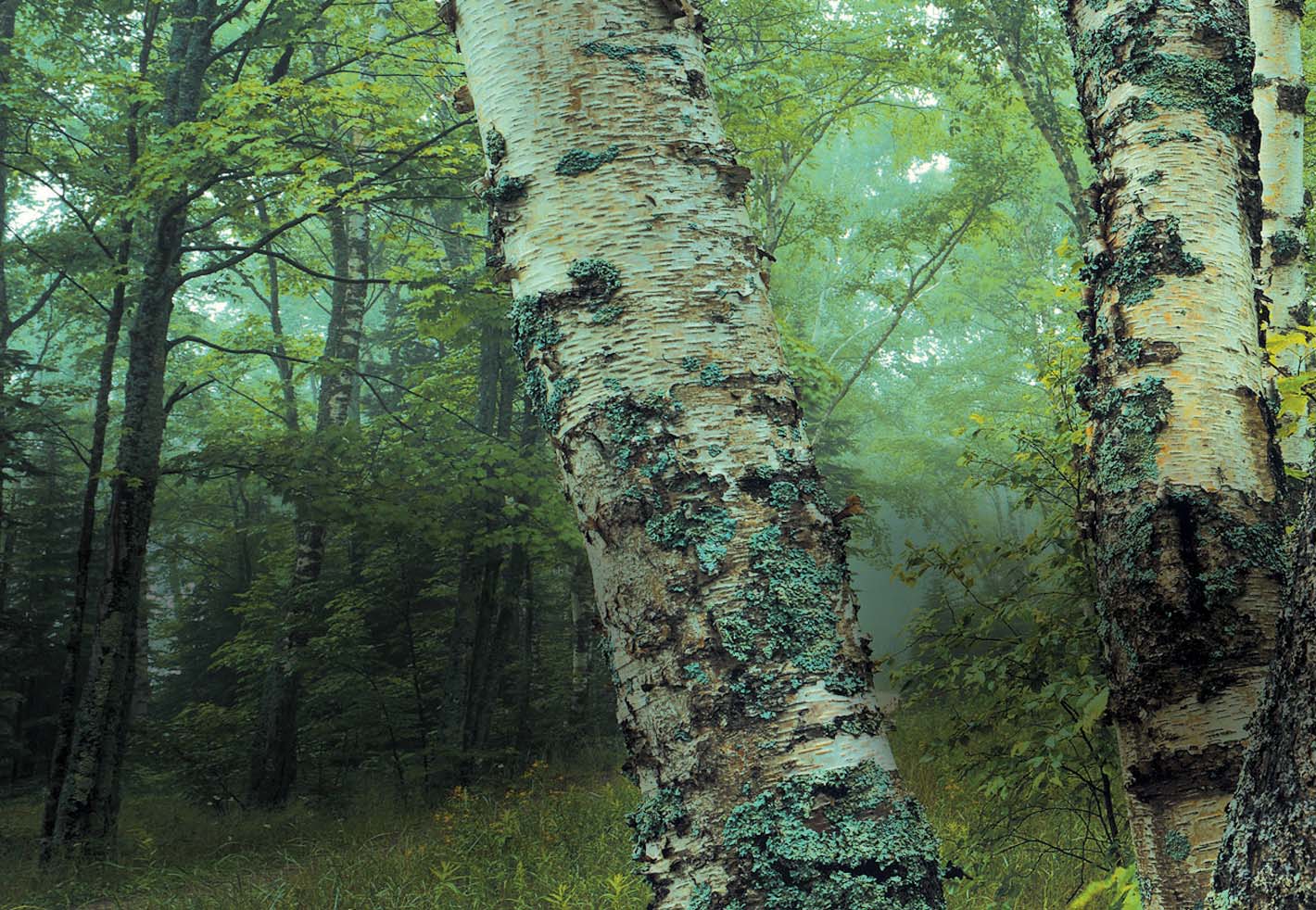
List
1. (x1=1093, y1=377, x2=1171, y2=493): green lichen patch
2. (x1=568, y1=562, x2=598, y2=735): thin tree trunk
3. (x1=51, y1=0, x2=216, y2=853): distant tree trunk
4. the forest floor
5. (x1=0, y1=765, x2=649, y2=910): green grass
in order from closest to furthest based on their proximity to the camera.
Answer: (x1=1093, y1=377, x2=1171, y2=493): green lichen patch
the forest floor
(x1=0, y1=765, x2=649, y2=910): green grass
(x1=51, y1=0, x2=216, y2=853): distant tree trunk
(x1=568, y1=562, x2=598, y2=735): thin tree trunk

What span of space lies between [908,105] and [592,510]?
583 inches

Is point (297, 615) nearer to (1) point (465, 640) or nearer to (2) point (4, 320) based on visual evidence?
(1) point (465, 640)

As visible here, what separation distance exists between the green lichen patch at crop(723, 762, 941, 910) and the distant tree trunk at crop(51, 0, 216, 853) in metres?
8.47

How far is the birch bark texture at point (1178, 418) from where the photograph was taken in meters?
1.42

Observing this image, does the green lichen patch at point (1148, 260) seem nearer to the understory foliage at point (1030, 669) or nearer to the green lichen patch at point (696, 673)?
the green lichen patch at point (696, 673)

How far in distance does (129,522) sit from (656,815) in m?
8.98

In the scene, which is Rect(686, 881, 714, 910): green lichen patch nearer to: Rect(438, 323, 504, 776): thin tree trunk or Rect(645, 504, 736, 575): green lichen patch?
Rect(645, 504, 736, 575): green lichen patch

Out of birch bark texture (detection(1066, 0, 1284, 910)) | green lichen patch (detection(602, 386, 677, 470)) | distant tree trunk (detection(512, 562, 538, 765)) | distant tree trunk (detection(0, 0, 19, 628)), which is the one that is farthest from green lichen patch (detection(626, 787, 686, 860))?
distant tree trunk (detection(512, 562, 538, 765))

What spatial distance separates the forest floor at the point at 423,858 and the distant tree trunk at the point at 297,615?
58 cm

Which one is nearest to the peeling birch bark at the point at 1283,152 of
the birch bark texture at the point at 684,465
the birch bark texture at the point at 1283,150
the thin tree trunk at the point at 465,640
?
the birch bark texture at the point at 1283,150

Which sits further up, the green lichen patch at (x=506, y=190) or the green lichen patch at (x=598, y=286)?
the green lichen patch at (x=506, y=190)

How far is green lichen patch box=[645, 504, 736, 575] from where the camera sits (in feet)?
3.74

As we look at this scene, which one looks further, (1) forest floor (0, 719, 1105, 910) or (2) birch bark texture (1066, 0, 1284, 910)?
(1) forest floor (0, 719, 1105, 910)

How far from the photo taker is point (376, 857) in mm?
6746
